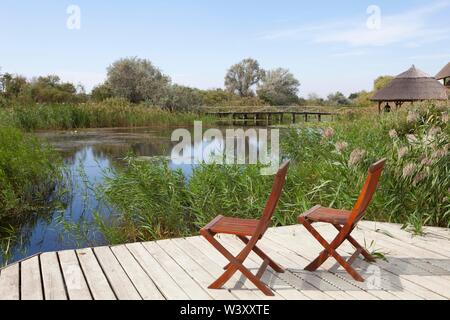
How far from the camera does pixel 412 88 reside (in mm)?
23984

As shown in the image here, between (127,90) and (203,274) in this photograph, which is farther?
(127,90)

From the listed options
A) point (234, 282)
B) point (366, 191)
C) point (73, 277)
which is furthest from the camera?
point (73, 277)

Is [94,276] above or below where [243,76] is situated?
below

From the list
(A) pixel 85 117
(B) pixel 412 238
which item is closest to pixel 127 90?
(A) pixel 85 117

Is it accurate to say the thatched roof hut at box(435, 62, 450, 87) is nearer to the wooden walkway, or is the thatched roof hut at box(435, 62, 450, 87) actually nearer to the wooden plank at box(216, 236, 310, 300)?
the wooden walkway

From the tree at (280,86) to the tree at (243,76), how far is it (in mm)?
2668

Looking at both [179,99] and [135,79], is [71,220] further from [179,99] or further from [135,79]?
[135,79]

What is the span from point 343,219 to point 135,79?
3464 cm

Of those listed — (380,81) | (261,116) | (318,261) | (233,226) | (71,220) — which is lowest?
(71,220)

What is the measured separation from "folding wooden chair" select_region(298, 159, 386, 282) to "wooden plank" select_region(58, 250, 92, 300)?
4.82ft

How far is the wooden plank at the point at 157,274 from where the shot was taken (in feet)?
9.48

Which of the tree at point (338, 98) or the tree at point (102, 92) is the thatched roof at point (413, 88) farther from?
the tree at point (338, 98)

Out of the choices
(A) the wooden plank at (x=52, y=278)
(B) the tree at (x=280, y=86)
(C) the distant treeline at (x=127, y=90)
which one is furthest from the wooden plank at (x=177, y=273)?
(B) the tree at (x=280, y=86)

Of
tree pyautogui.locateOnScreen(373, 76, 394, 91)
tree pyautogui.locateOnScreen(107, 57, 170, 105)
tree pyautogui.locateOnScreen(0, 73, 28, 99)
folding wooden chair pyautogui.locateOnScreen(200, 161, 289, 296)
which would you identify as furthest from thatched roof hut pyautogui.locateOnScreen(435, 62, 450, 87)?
folding wooden chair pyautogui.locateOnScreen(200, 161, 289, 296)
